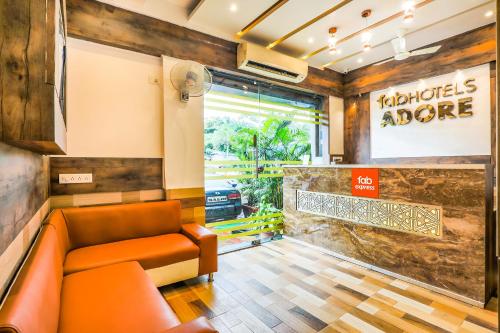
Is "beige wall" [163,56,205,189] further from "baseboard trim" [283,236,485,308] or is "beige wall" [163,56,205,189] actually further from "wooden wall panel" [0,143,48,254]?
"baseboard trim" [283,236,485,308]

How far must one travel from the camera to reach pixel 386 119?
4.69 m

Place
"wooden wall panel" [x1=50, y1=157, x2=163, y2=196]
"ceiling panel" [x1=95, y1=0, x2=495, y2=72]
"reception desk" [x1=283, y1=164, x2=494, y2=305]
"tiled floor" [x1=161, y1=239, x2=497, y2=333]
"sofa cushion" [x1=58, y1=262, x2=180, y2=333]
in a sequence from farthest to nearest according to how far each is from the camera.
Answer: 1. "ceiling panel" [x1=95, y1=0, x2=495, y2=72]
2. "wooden wall panel" [x1=50, y1=157, x2=163, y2=196]
3. "reception desk" [x1=283, y1=164, x2=494, y2=305]
4. "tiled floor" [x1=161, y1=239, x2=497, y2=333]
5. "sofa cushion" [x1=58, y1=262, x2=180, y2=333]

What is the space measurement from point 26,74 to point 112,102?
85.8 inches

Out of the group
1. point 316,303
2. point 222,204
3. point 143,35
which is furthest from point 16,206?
point 222,204

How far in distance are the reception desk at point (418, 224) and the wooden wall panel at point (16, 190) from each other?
319cm

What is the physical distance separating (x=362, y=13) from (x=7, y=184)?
12.5 ft

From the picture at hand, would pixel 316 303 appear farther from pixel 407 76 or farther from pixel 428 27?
pixel 407 76

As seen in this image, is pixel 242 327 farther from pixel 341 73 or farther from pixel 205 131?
pixel 341 73

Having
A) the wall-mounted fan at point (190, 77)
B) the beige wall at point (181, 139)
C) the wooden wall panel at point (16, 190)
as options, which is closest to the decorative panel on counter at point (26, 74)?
the wooden wall panel at point (16, 190)

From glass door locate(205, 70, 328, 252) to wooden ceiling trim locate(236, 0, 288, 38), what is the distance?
69 centimetres

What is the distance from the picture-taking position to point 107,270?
2000 mm

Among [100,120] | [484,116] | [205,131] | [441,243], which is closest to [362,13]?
[484,116]

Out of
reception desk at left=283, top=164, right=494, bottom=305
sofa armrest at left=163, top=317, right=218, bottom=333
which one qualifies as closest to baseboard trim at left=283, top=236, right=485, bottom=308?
reception desk at left=283, top=164, right=494, bottom=305

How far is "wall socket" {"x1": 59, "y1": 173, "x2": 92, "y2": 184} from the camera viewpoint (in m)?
2.68
